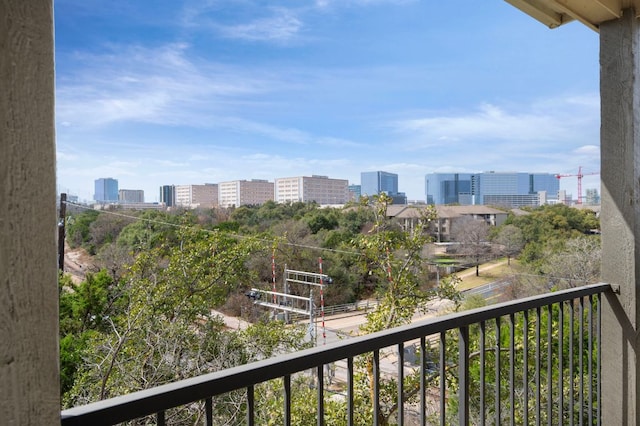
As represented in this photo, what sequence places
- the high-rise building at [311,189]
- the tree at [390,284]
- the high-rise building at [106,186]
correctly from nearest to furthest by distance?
the tree at [390,284]
the high-rise building at [311,189]
the high-rise building at [106,186]

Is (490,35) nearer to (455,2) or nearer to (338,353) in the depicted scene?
(455,2)

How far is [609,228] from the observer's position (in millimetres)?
1989

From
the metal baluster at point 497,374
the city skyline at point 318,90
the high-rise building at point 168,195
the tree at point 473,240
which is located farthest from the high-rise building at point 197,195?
the metal baluster at point 497,374

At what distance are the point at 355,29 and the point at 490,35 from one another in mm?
5499

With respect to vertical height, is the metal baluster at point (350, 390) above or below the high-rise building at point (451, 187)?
below

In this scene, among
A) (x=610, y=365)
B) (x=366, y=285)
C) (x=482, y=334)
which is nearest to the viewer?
(x=482, y=334)

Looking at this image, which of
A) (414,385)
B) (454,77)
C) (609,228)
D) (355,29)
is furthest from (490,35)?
(609,228)

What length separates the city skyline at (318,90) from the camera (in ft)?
49.0

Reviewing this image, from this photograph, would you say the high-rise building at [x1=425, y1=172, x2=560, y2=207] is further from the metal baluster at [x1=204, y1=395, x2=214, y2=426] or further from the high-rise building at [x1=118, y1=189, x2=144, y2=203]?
the metal baluster at [x1=204, y1=395, x2=214, y2=426]

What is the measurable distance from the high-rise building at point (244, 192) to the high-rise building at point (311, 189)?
274 mm

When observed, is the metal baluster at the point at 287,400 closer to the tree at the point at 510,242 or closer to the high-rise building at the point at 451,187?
the tree at the point at 510,242

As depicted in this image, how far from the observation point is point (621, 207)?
195 cm

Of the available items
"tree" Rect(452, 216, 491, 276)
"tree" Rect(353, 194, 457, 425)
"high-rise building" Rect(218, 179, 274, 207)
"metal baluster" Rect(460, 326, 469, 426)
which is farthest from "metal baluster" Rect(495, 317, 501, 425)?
"high-rise building" Rect(218, 179, 274, 207)

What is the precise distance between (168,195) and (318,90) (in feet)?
35.3
